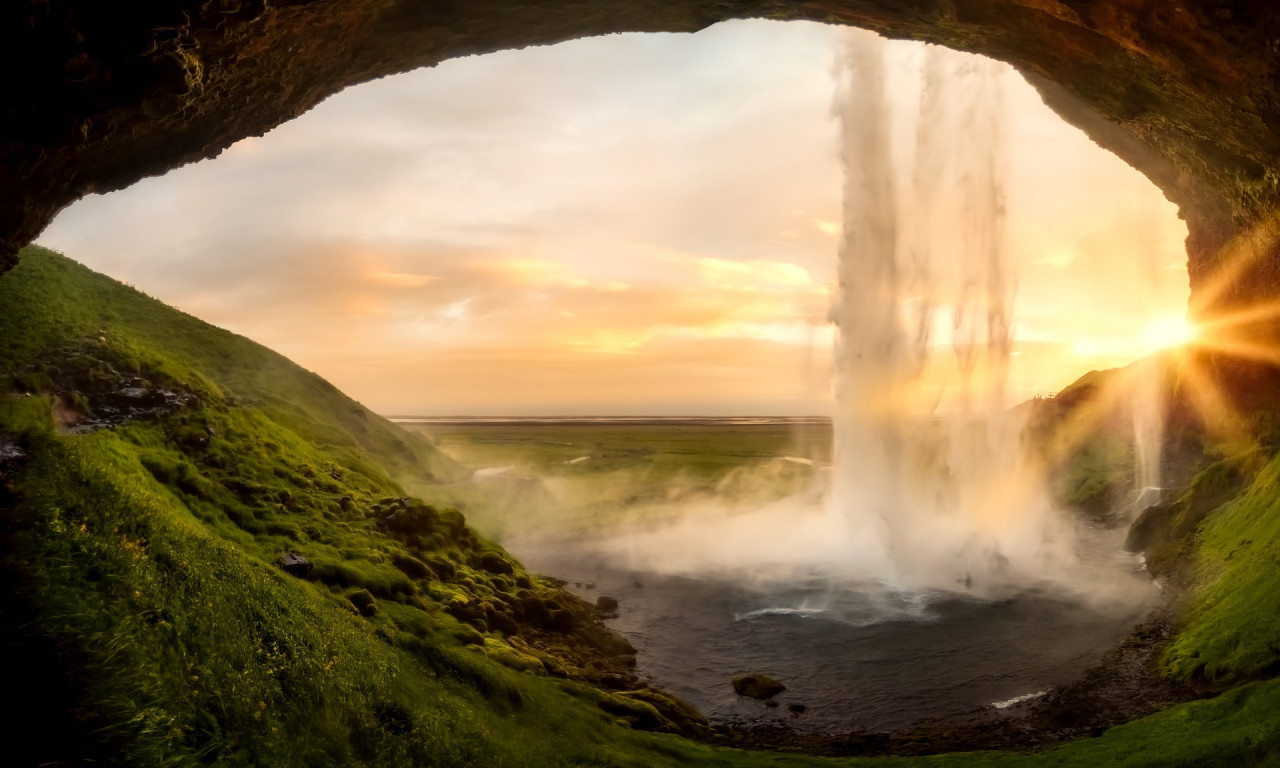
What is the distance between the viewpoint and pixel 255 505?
36219 mm

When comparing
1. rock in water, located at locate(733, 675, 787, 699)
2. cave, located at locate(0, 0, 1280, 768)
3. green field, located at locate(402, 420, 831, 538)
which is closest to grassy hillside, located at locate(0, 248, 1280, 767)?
cave, located at locate(0, 0, 1280, 768)

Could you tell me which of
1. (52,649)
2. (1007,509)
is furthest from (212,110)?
(1007,509)

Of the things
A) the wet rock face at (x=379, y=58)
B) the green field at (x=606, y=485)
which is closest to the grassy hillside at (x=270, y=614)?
the wet rock face at (x=379, y=58)

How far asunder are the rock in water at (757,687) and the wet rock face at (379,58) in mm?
33301

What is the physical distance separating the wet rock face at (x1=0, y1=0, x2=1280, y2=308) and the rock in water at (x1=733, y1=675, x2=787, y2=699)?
109ft

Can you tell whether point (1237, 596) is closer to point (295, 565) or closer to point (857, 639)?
point (857, 639)

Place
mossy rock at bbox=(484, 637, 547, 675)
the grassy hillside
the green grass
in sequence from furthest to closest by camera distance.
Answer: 1. mossy rock at bbox=(484, 637, 547, 675)
2. the green grass
3. the grassy hillside

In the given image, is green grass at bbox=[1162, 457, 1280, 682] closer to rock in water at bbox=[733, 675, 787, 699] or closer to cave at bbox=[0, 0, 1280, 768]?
cave at bbox=[0, 0, 1280, 768]

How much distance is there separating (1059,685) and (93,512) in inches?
1695

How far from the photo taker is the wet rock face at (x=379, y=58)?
19.1m

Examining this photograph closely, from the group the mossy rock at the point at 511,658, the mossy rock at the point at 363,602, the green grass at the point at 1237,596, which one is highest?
the green grass at the point at 1237,596

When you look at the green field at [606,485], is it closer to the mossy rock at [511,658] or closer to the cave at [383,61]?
the mossy rock at [511,658]

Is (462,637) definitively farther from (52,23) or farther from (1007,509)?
(1007,509)

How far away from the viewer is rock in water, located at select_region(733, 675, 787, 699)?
120 ft
